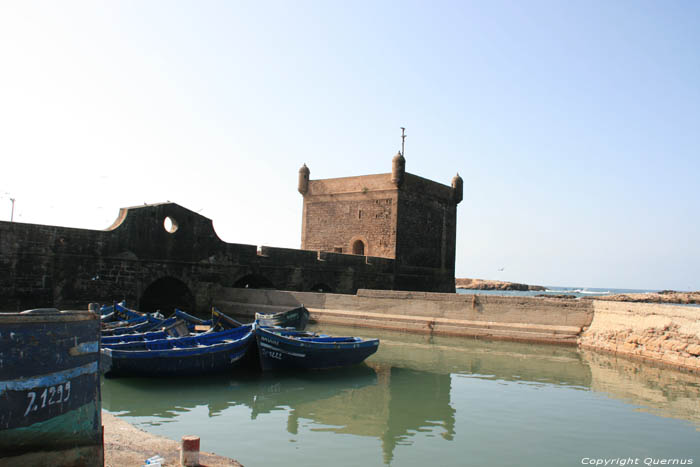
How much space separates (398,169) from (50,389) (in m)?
24.6

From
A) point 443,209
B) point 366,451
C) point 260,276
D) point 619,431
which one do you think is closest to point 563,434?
point 619,431

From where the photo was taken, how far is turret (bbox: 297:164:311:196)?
31078 millimetres

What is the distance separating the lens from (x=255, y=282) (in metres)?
23.0

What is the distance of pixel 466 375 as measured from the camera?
10.6m

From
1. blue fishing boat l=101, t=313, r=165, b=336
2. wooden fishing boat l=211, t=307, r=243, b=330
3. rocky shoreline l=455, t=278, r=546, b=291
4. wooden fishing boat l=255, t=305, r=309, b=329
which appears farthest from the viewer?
rocky shoreline l=455, t=278, r=546, b=291

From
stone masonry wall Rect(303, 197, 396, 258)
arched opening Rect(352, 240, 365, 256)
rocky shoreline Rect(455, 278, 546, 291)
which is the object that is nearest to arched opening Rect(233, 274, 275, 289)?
stone masonry wall Rect(303, 197, 396, 258)

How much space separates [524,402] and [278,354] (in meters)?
4.54

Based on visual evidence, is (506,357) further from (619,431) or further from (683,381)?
(619,431)

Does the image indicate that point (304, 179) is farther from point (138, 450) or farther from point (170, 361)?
point (138, 450)

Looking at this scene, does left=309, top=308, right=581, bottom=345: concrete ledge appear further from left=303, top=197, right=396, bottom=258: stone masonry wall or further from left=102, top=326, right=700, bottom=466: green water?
left=303, top=197, right=396, bottom=258: stone masonry wall

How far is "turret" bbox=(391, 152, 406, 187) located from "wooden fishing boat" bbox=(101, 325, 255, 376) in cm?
1826

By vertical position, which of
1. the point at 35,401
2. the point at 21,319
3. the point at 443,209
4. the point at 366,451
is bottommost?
the point at 366,451

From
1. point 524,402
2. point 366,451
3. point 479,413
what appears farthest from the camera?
point 524,402

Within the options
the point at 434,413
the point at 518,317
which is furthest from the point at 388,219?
the point at 434,413
